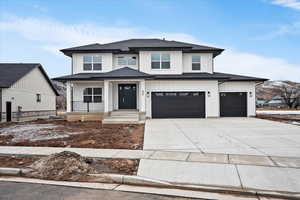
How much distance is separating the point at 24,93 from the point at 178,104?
1542 centimetres

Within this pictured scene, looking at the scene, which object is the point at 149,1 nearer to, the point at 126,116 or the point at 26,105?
the point at 126,116

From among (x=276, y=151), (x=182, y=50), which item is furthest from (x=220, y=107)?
(x=276, y=151)

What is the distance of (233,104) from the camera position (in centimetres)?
1845

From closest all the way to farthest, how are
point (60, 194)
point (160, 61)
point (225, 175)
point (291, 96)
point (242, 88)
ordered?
point (60, 194) → point (225, 175) → point (160, 61) → point (242, 88) → point (291, 96)

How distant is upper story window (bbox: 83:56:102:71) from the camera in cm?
1841

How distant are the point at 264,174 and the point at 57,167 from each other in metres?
4.82

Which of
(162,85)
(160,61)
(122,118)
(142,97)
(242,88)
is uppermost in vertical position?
(160,61)

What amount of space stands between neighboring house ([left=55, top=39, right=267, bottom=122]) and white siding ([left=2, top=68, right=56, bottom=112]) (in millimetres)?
6278

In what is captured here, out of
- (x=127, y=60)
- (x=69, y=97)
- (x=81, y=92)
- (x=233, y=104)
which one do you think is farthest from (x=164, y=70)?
(x=69, y=97)

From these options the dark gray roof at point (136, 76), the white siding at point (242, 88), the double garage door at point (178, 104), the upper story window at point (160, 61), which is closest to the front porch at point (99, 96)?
the dark gray roof at point (136, 76)

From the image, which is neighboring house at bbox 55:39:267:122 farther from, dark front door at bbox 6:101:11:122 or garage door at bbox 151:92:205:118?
dark front door at bbox 6:101:11:122

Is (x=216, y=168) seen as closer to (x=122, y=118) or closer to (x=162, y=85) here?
(x=122, y=118)

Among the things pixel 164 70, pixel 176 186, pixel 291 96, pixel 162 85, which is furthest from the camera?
pixel 291 96

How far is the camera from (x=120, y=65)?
18.8m
